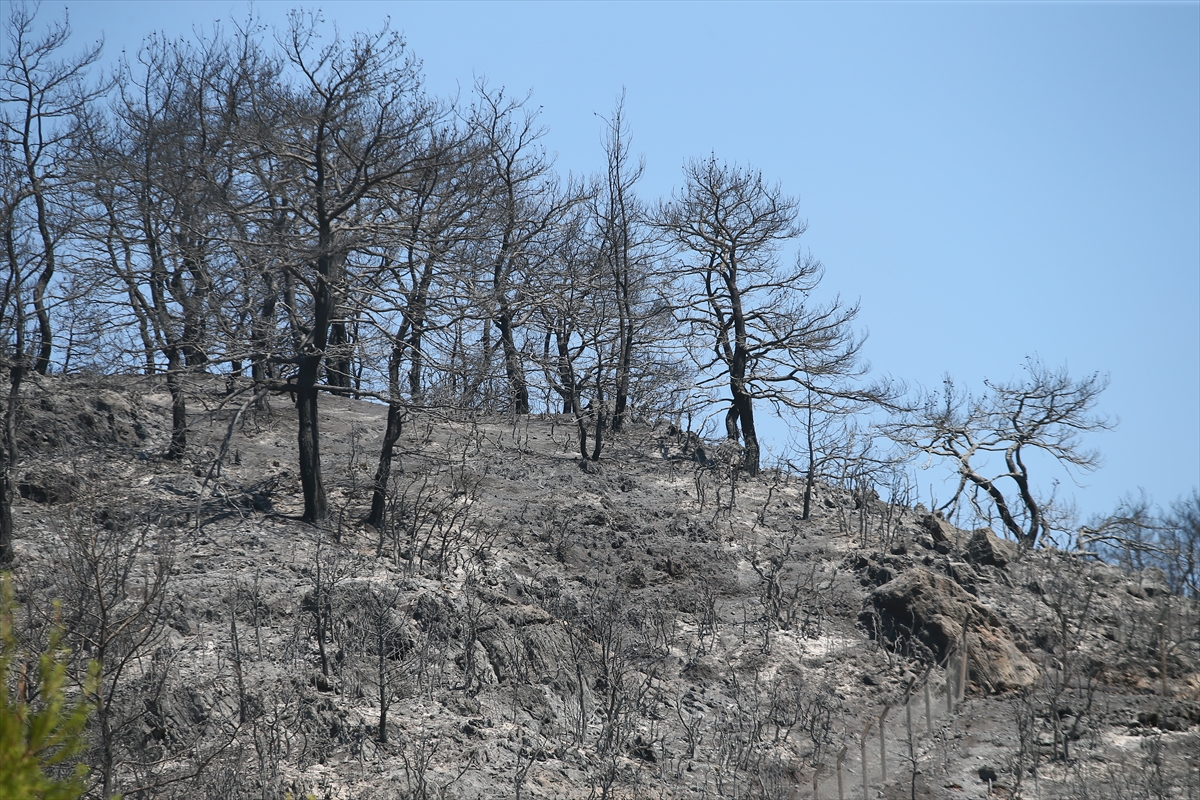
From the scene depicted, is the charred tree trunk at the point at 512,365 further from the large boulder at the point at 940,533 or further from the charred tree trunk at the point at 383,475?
the large boulder at the point at 940,533

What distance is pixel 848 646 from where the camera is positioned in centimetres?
1432

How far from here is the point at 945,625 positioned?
1397 centimetres

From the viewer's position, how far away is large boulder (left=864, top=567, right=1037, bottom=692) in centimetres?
1368

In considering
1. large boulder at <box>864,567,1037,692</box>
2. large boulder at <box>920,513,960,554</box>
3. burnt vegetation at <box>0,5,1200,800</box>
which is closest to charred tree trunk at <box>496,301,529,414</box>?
burnt vegetation at <box>0,5,1200,800</box>

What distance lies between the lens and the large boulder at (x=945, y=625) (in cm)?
1368

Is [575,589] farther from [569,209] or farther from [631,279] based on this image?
[569,209]

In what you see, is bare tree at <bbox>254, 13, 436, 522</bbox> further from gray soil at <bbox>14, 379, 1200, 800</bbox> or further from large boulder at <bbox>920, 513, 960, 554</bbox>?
large boulder at <bbox>920, 513, 960, 554</bbox>

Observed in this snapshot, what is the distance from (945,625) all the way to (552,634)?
18.6 feet

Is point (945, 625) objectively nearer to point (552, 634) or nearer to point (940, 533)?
point (940, 533)

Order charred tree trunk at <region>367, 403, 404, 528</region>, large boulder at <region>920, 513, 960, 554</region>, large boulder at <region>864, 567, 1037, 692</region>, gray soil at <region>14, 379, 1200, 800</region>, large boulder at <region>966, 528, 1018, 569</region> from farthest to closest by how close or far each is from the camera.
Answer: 1. large boulder at <region>920, 513, 960, 554</region>
2. large boulder at <region>966, 528, 1018, 569</region>
3. charred tree trunk at <region>367, 403, 404, 528</region>
4. large boulder at <region>864, 567, 1037, 692</region>
5. gray soil at <region>14, 379, 1200, 800</region>

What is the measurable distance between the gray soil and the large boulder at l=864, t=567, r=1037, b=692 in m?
0.05

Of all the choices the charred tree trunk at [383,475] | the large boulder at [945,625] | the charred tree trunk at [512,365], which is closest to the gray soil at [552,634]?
the large boulder at [945,625]

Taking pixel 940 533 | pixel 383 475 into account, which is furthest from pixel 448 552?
pixel 940 533

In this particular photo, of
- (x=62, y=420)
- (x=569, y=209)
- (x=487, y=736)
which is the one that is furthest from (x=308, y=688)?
(x=569, y=209)
